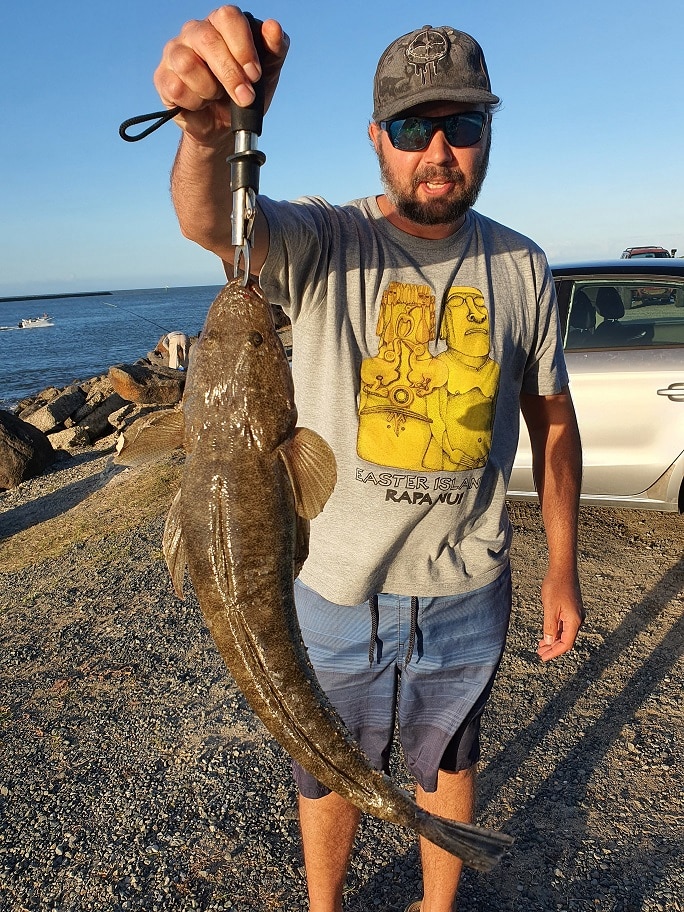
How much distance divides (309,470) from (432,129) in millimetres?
1492

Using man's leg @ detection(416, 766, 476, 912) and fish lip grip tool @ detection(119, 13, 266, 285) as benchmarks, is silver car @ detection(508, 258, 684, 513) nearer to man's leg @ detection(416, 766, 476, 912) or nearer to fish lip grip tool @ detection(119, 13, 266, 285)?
man's leg @ detection(416, 766, 476, 912)

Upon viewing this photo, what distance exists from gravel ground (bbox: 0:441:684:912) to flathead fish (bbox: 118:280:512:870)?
5.29ft

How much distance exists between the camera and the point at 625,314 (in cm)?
691

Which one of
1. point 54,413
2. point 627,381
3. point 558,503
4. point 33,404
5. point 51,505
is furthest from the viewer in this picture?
point 33,404

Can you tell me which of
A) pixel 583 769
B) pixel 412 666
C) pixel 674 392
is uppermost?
pixel 674 392

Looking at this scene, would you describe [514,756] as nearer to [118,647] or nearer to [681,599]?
[681,599]

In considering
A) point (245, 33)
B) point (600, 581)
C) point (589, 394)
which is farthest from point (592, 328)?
point (245, 33)

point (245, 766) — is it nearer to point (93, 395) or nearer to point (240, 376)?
point (240, 376)

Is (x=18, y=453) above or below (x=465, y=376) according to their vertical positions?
below

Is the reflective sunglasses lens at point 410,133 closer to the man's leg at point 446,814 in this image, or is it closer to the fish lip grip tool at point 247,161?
the fish lip grip tool at point 247,161

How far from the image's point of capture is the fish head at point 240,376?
6.82 ft

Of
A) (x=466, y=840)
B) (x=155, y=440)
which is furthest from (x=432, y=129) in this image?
(x=466, y=840)

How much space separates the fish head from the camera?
6.82 ft

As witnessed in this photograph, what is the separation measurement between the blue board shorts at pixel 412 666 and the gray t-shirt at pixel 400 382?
0.10 metres
